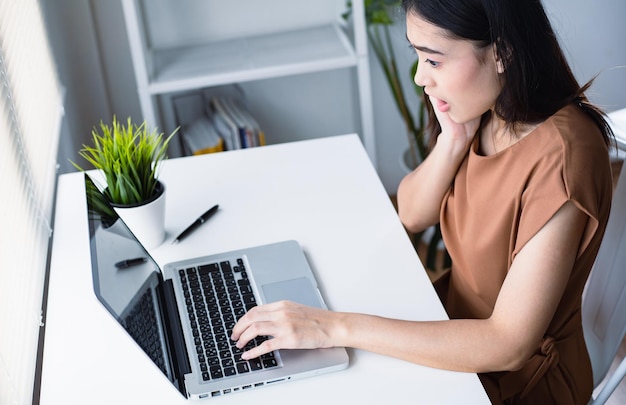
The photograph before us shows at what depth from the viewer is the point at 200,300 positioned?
1158 mm

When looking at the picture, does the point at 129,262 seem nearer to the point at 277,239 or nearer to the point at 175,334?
the point at 175,334

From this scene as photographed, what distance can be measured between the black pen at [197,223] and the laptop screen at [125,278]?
0.13 m

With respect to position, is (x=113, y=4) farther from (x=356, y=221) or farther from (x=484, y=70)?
(x=484, y=70)

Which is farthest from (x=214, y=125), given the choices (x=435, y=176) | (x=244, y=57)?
(x=435, y=176)

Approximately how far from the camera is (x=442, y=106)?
1215 millimetres

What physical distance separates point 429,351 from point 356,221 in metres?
0.38

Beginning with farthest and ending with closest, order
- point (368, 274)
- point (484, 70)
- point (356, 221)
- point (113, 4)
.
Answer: point (113, 4), point (356, 221), point (368, 274), point (484, 70)

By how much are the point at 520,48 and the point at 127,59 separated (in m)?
1.62

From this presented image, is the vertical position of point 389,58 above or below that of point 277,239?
above

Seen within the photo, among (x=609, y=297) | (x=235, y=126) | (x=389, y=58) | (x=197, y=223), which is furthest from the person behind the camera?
(x=389, y=58)

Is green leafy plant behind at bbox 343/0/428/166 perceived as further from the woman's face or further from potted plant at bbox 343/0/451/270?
the woman's face

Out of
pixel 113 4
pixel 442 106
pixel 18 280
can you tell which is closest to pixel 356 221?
pixel 442 106

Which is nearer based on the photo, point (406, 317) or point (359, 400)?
point (359, 400)

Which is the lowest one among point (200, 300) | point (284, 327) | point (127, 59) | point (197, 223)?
point (284, 327)
